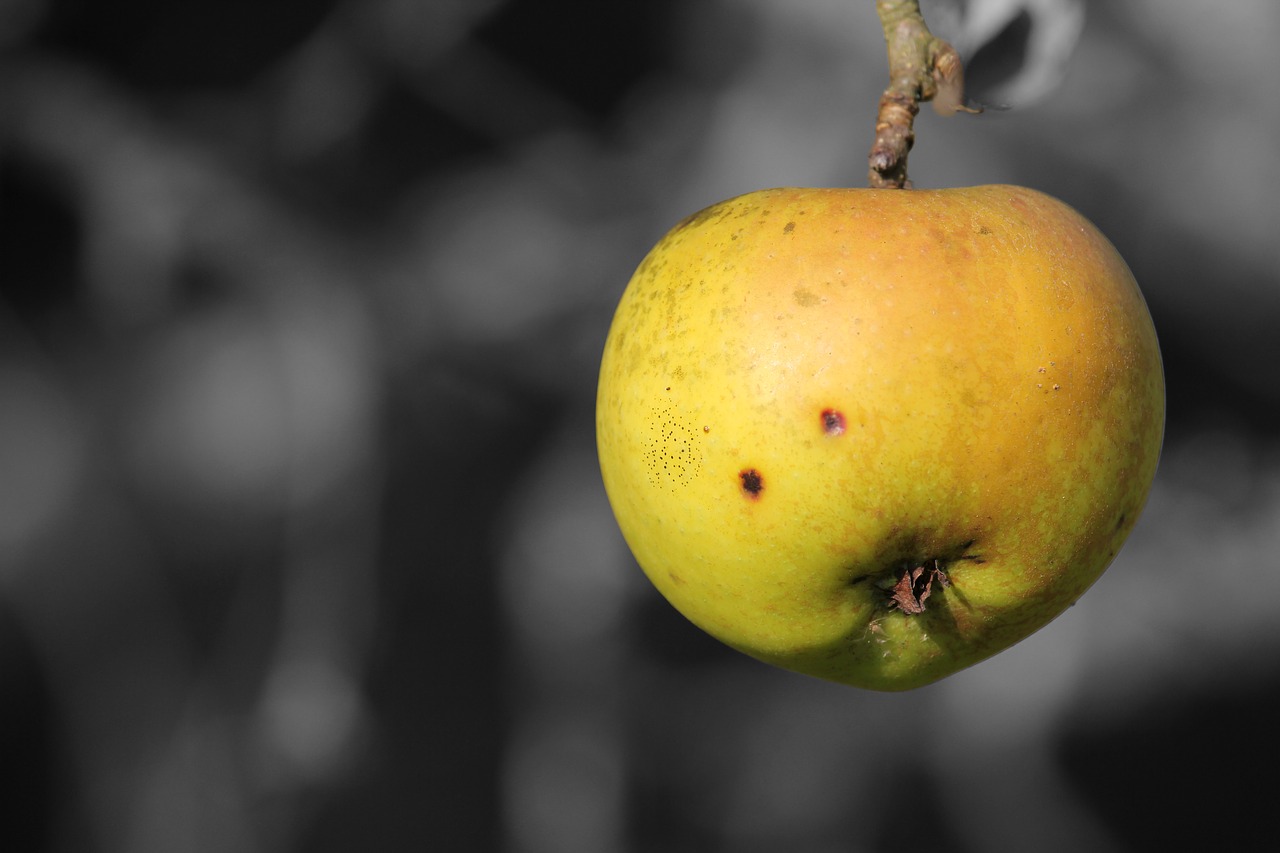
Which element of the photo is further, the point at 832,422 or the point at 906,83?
the point at 906,83

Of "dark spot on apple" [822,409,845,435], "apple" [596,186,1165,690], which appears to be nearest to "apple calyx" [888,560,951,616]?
"apple" [596,186,1165,690]

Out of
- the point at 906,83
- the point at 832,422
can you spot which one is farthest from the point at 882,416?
the point at 906,83

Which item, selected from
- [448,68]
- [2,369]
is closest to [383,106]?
[448,68]

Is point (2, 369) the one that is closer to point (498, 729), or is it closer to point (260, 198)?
point (260, 198)

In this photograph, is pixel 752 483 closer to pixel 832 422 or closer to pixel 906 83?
pixel 832 422

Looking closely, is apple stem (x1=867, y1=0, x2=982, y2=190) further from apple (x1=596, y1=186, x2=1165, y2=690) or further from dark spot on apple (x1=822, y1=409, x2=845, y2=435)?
dark spot on apple (x1=822, y1=409, x2=845, y2=435)

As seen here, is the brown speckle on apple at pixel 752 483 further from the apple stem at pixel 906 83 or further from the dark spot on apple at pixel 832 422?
the apple stem at pixel 906 83
